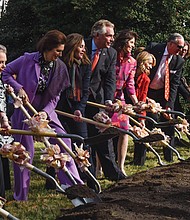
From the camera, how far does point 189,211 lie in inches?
206

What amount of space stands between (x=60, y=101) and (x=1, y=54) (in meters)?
1.33

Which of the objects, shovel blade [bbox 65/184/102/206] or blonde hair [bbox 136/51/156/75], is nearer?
shovel blade [bbox 65/184/102/206]

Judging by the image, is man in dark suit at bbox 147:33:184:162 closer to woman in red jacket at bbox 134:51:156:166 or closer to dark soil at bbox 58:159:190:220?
woman in red jacket at bbox 134:51:156:166

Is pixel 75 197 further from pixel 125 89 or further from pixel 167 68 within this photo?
pixel 167 68

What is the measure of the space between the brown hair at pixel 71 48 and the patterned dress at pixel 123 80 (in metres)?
1.19

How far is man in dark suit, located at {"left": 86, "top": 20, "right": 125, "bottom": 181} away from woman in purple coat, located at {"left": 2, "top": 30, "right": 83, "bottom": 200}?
973mm

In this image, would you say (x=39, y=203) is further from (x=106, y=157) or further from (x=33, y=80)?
(x=106, y=157)

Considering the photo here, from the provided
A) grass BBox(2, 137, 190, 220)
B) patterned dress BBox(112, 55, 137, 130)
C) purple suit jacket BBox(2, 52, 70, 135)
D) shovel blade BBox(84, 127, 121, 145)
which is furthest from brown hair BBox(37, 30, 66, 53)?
patterned dress BBox(112, 55, 137, 130)

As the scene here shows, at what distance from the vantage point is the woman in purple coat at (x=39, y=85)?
6.20 meters

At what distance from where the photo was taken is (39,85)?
6.27 metres

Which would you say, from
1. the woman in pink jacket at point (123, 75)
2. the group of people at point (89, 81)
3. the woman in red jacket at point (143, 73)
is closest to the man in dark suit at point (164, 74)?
the group of people at point (89, 81)

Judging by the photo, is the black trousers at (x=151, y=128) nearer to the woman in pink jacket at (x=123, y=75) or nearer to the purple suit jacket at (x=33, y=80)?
the woman in pink jacket at (x=123, y=75)

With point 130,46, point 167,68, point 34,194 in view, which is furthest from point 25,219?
point 167,68

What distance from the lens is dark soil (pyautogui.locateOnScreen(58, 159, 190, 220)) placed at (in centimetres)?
504
